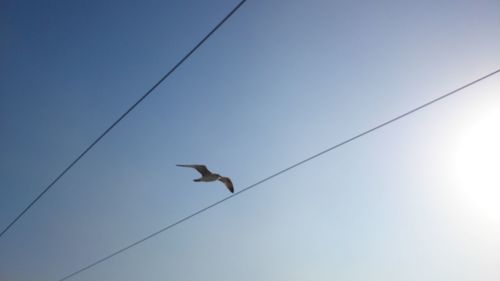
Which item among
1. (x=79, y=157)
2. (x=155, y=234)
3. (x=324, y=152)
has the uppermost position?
(x=79, y=157)

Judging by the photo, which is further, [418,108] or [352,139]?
[352,139]

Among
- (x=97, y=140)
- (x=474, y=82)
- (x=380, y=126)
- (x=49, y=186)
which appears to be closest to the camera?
(x=474, y=82)

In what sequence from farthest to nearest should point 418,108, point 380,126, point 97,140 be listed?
point 97,140 → point 380,126 → point 418,108

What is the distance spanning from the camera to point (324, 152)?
880 centimetres

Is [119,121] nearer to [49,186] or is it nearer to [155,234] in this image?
[49,186]

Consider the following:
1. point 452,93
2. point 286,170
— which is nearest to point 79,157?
point 286,170

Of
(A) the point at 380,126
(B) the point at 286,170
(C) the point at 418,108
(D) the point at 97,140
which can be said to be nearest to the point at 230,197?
(B) the point at 286,170

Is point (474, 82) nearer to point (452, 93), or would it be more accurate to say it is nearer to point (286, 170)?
point (452, 93)

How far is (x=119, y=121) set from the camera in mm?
8117

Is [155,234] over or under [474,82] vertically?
under

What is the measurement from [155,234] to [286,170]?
15.9 feet

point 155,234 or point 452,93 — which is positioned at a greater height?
point 452,93

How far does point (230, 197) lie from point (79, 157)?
3737 millimetres

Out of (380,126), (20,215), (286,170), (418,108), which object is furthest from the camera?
(20,215)
